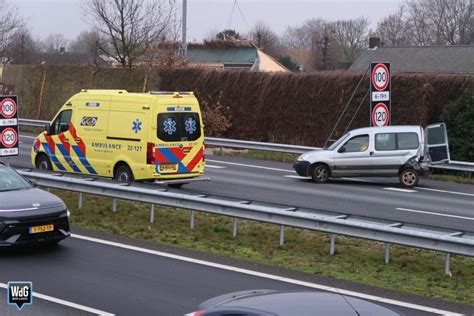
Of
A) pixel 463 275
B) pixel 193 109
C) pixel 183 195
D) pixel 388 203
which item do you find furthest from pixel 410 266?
pixel 193 109

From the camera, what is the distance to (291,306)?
5332 millimetres

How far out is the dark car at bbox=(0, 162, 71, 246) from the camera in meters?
12.1

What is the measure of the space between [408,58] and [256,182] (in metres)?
39.0

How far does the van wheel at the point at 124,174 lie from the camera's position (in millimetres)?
19156

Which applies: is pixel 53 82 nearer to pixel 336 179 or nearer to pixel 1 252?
pixel 336 179

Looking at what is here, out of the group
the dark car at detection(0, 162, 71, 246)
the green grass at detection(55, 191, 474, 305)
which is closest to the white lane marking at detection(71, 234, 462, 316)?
the green grass at detection(55, 191, 474, 305)

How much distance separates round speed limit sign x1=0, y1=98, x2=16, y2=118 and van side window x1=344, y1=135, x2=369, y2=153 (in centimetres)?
966

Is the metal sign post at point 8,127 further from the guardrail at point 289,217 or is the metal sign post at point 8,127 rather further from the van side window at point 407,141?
the van side window at point 407,141

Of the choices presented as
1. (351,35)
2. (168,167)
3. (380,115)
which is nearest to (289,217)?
(168,167)

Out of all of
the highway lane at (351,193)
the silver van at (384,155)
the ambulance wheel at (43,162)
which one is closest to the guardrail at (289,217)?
the highway lane at (351,193)

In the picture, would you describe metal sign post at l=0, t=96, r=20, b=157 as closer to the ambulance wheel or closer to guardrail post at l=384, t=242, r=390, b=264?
the ambulance wheel

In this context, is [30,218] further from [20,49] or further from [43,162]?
[20,49]

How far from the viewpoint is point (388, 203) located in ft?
63.6

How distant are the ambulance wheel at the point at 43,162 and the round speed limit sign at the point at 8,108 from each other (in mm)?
3137
